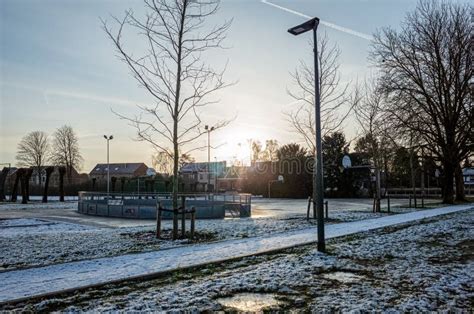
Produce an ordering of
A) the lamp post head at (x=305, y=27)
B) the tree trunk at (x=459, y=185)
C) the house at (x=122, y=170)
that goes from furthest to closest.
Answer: the house at (x=122, y=170) < the tree trunk at (x=459, y=185) < the lamp post head at (x=305, y=27)

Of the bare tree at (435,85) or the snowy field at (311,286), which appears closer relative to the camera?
the snowy field at (311,286)

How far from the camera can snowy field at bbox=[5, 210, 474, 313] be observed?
15.1 ft

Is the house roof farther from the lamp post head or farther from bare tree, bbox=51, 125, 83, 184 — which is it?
the lamp post head

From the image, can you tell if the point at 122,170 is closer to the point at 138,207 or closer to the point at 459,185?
the point at 459,185

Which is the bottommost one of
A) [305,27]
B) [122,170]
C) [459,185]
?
[459,185]

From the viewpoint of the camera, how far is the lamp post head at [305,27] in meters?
8.48

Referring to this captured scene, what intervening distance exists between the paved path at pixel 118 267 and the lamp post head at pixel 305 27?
184 inches

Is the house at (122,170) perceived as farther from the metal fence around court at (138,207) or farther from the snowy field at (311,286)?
A: the snowy field at (311,286)

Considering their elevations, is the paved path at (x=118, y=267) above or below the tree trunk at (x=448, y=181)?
below

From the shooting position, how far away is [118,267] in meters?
6.82

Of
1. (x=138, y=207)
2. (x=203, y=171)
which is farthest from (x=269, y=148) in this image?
(x=138, y=207)

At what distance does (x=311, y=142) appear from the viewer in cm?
1755

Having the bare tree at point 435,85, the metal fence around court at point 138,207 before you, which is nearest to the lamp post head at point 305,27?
the metal fence around court at point 138,207

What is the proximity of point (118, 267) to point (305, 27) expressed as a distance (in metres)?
6.05
